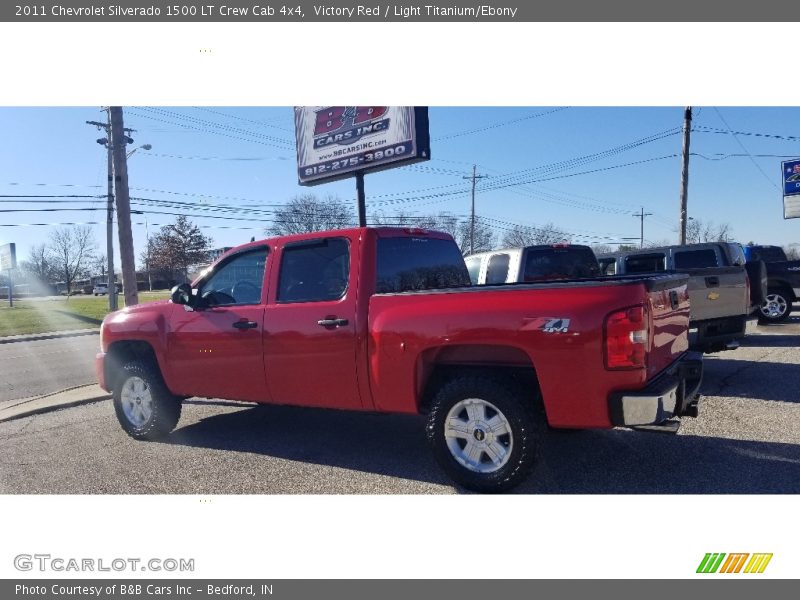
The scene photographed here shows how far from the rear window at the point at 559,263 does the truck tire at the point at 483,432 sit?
4362mm

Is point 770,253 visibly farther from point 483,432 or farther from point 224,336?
point 224,336

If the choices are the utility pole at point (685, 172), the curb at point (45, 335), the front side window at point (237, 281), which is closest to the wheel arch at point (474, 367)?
the front side window at point (237, 281)

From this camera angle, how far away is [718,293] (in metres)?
7.15

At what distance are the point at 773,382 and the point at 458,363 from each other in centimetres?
515

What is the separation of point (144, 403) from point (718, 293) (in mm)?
7065

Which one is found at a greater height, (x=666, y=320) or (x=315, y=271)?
(x=315, y=271)

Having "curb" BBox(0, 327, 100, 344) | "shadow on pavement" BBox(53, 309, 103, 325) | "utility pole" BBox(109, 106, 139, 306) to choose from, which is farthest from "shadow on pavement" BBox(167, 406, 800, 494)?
"shadow on pavement" BBox(53, 309, 103, 325)

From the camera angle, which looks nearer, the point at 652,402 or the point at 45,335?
the point at 652,402

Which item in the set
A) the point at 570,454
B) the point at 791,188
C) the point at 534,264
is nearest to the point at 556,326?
the point at 570,454

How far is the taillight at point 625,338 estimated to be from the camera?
123 inches

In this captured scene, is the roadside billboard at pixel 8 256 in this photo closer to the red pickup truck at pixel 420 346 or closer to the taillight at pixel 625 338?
the red pickup truck at pixel 420 346

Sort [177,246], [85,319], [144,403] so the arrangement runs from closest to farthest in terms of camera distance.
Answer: [144,403], [85,319], [177,246]

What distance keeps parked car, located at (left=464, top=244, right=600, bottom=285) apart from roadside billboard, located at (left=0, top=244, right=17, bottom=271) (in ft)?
130

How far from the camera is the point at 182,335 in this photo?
5031 millimetres
